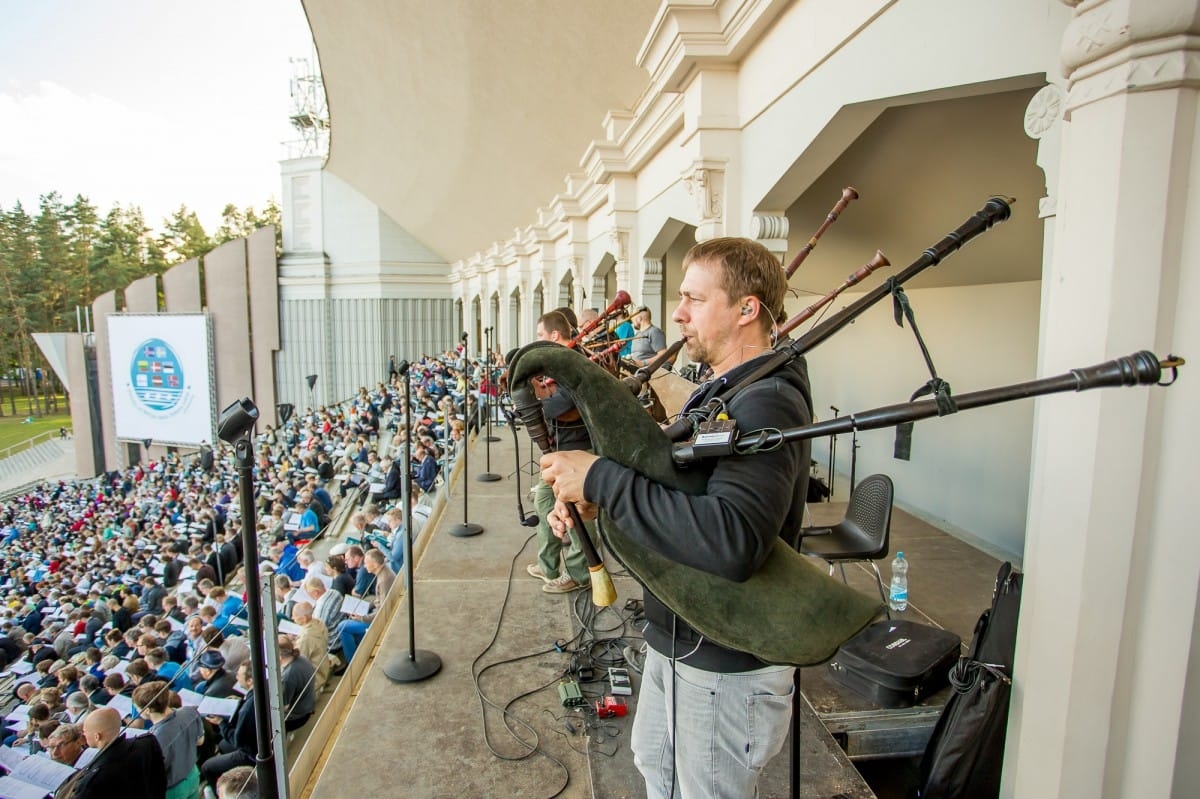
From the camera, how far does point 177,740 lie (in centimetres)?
299

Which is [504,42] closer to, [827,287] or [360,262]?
[827,287]

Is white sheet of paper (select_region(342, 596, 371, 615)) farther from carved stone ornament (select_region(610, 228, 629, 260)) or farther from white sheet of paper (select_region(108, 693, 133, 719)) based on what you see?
carved stone ornament (select_region(610, 228, 629, 260))

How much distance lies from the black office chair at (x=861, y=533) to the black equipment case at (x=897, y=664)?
21 cm

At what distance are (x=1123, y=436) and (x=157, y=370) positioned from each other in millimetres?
25011

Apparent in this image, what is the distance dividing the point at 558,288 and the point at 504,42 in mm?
4343

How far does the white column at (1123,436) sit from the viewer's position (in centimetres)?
149

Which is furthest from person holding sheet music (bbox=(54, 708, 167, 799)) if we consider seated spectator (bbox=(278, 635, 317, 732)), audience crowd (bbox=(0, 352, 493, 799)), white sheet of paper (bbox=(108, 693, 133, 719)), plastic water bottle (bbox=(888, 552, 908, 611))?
plastic water bottle (bbox=(888, 552, 908, 611))

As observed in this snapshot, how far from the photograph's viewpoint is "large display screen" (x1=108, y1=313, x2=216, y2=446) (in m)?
20.5

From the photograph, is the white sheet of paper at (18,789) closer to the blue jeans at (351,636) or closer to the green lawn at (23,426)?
the blue jeans at (351,636)

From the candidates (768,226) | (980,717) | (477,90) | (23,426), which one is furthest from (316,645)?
(23,426)

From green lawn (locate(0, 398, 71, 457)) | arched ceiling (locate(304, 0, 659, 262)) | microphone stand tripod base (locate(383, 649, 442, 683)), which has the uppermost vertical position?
arched ceiling (locate(304, 0, 659, 262))

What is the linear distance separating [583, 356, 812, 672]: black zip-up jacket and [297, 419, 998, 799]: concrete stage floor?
5.24 ft

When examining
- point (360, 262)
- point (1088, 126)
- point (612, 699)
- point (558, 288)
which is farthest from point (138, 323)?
point (1088, 126)

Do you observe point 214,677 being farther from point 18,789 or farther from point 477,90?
point 477,90
